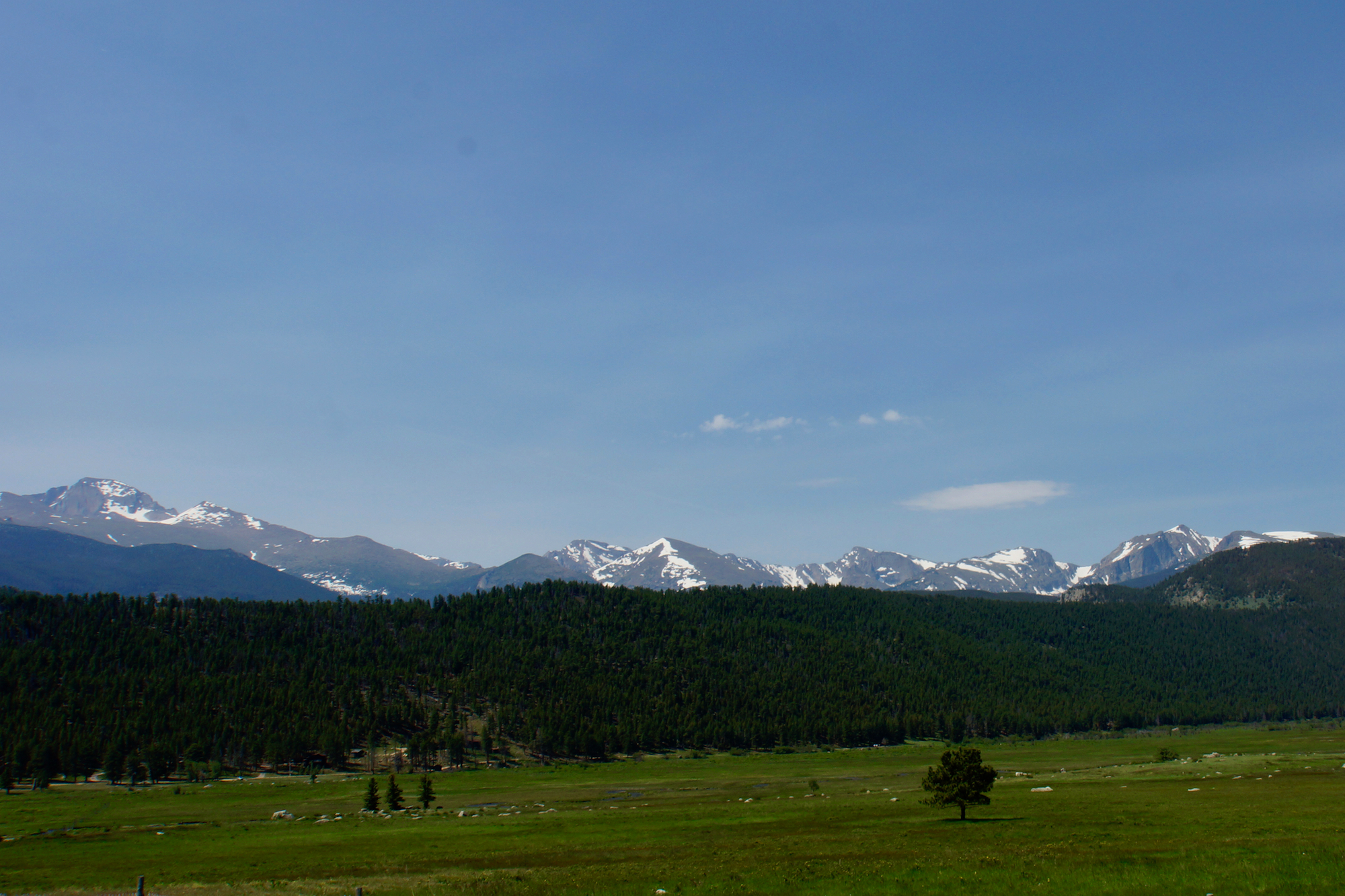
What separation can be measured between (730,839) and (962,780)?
933 inches

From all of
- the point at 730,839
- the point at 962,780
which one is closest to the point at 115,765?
the point at 730,839

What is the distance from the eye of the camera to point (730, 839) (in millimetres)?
64250

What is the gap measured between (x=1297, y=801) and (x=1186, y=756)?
117 metres

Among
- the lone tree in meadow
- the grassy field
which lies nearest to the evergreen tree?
the grassy field

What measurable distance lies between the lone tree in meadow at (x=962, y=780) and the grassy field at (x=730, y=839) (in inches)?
82.5

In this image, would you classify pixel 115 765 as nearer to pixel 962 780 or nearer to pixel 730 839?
pixel 730 839

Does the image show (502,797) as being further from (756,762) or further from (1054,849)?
(1054,849)

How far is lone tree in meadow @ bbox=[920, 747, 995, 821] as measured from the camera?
234 ft

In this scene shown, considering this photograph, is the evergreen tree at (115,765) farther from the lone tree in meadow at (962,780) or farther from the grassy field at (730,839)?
the lone tree in meadow at (962,780)

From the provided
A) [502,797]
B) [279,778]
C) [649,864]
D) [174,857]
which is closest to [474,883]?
[649,864]

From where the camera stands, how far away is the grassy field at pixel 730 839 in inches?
1500

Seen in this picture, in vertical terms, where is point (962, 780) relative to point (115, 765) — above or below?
above

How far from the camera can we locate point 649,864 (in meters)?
49.4

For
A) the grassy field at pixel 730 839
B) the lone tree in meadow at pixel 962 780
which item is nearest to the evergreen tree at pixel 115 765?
the grassy field at pixel 730 839
